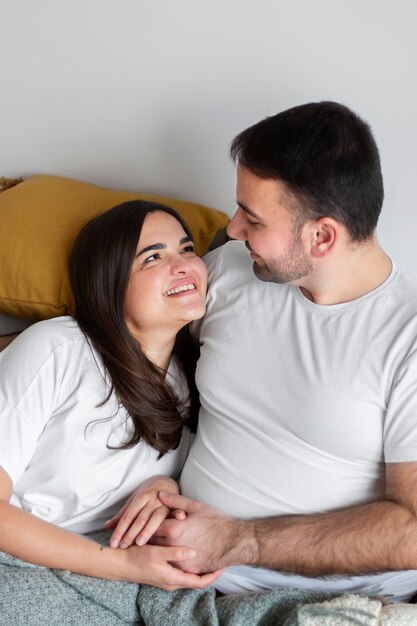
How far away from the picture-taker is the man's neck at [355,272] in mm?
1492

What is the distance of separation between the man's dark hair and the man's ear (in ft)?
0.05

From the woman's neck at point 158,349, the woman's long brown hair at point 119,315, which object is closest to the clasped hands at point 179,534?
the woman's long brown hair at point 119,315

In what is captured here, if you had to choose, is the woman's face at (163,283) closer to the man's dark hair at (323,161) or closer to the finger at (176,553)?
the man's dark hair at (323,161)

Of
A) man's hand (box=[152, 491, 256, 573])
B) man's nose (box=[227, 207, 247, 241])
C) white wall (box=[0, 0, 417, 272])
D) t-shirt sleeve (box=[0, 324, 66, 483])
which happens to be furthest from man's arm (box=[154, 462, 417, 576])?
white wall (box=[0, 0, 417, 272])

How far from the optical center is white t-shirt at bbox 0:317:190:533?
155cm

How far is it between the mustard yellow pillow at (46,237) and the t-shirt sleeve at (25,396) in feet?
0.57

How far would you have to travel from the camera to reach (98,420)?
5.31 feet

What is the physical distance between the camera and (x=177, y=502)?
1569 mm

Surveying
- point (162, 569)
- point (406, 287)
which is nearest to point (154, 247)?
point (406, 287)

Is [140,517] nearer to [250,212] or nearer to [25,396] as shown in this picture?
[25,396]

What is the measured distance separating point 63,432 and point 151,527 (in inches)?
9.6

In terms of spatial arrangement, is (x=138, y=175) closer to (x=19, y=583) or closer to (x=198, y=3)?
(x=198, y=3)

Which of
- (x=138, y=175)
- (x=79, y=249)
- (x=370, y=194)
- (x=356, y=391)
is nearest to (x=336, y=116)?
(x=370, y=194)

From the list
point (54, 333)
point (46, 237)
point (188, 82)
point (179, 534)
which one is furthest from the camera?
point (188, 82)
